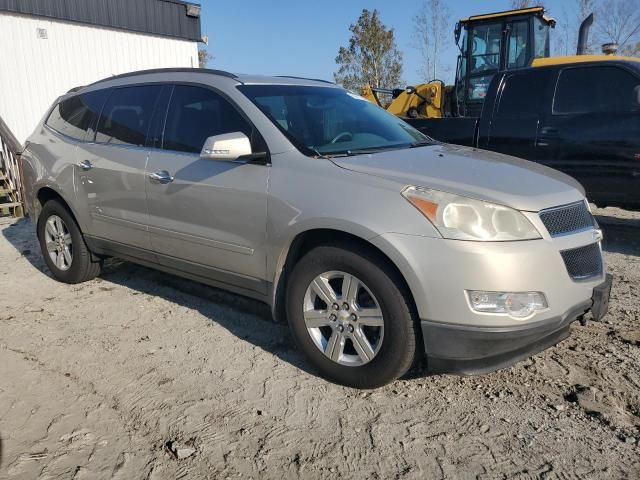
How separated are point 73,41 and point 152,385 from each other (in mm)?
11891

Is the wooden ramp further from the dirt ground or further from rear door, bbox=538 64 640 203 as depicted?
rear door, bbox=538 64 640 203

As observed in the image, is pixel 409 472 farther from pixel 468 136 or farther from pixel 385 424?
pixel 468 136

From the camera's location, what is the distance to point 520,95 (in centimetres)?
635

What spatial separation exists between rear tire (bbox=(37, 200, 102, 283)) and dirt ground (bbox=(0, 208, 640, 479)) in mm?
835

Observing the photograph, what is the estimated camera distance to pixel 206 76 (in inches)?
155

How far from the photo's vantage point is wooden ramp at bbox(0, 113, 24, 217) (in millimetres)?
8641

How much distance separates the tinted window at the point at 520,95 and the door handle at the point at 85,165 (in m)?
4.53

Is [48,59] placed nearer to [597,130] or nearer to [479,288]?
[597,130]

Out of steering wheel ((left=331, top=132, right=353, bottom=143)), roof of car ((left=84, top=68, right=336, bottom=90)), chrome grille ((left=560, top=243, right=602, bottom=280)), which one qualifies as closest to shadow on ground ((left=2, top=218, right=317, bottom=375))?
steering wheel ((left=331, top=132, right=353, bottom=143))

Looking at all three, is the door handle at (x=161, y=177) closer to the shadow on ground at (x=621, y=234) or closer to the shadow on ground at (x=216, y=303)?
the shadow on ground at (x=216, y=303)

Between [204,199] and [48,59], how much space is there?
35.4 ft

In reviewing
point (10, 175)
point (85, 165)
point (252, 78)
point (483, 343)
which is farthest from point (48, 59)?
point (483, 343)

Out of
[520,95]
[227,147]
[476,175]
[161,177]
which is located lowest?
[161,177]

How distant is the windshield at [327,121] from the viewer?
3500 millimetres
